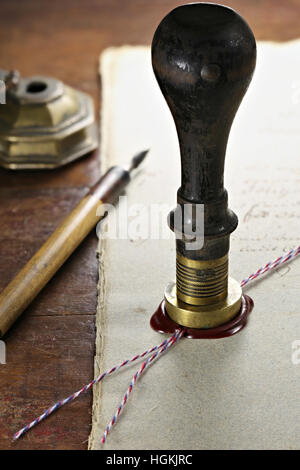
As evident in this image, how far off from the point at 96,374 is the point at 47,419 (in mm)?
61


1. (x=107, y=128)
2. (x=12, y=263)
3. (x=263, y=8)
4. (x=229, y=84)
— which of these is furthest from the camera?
(x=263, y=8)

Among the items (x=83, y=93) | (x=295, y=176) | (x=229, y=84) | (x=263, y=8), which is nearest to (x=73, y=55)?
(x=83, y=93)

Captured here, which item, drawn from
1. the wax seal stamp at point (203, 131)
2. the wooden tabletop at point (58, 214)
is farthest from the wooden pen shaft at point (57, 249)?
the wax seal stamp at point (203, 131)

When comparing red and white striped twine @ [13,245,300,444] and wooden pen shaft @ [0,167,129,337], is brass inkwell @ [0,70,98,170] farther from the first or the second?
red and white striped twine @ [13,245,300,444]

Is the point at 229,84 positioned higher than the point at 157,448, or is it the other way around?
the point at 229,84

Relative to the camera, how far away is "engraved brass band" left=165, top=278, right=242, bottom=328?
2.19 ft

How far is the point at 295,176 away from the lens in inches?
35.3

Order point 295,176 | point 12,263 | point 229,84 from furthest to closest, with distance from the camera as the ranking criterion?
point 295,176, point 12,263, point 229,84

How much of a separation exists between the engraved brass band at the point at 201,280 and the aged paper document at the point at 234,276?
0.13 feet

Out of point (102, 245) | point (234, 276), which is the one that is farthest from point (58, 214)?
point (234, 276)

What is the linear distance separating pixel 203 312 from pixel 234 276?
0.08m

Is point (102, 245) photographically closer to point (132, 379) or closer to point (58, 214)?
point (58, 214)

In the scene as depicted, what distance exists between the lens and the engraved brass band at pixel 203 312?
67 centimetres
